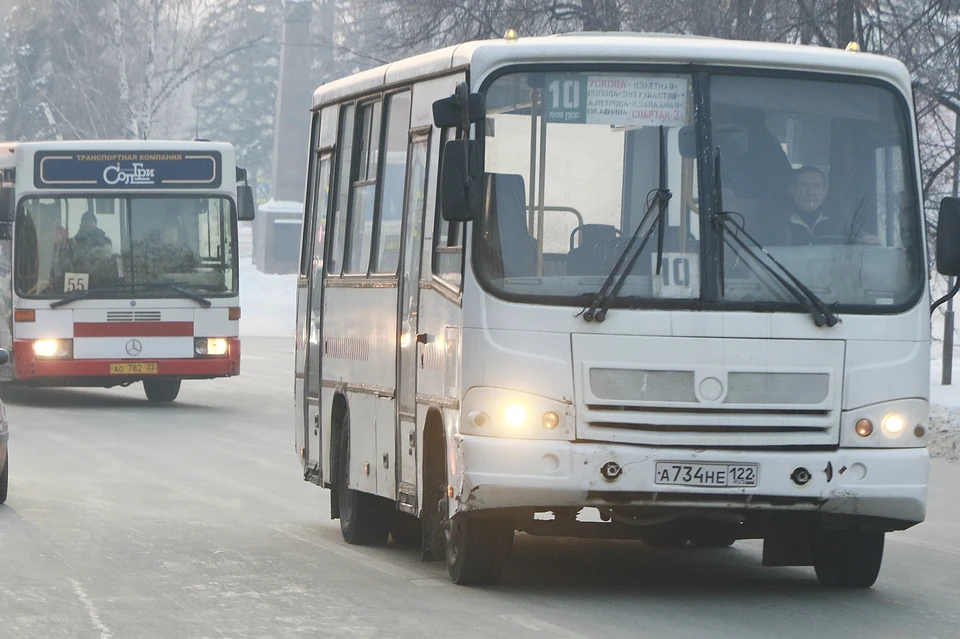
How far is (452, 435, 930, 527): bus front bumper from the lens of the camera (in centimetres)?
902

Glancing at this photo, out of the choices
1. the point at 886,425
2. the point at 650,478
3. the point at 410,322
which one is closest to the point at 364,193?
the point at 410,322

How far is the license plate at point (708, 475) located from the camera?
29.7ft

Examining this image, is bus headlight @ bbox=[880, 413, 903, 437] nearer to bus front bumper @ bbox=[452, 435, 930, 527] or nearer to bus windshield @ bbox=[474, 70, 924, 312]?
bus front bumper @ bbox=[452, 435, 930, 527]

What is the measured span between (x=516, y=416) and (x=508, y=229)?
0.86m

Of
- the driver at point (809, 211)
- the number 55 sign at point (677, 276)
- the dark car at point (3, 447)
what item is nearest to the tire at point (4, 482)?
the dark car at point (3, 447)

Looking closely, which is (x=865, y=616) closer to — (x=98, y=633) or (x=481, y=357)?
(x=481, y=357)

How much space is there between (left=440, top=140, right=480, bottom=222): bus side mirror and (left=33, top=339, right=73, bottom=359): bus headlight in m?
14.6

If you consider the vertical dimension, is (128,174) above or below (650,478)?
above

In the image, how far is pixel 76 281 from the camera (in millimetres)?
23062

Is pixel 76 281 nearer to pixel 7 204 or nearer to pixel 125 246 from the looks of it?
pixel 125 246

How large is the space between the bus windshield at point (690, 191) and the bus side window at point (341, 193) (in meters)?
2.66

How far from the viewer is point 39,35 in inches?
2837

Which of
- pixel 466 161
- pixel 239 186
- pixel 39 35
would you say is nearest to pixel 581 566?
pixel 466 161

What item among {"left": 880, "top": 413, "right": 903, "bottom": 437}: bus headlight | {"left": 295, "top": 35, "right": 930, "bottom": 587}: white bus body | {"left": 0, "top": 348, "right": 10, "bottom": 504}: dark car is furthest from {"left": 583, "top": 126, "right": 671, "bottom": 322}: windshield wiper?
{"left": 0, "top": 348, "right": 10, "bottom": 504}: dark car
